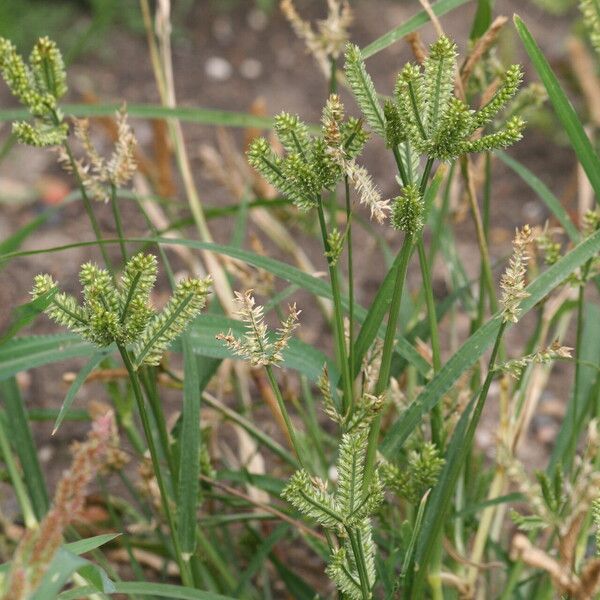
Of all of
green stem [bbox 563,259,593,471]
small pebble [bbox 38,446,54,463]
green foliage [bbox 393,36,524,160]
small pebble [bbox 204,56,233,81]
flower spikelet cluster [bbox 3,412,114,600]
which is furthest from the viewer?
small pebble [bbox 204,56,233,81]

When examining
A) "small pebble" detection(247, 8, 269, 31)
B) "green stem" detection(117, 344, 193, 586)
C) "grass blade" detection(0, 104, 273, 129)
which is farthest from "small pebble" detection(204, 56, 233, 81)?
"green stem" detection(117, 344, 193, 586)

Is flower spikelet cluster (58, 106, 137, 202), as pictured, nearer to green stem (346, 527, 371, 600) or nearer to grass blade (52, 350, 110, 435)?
grass blade (52, 350, 110, 435)

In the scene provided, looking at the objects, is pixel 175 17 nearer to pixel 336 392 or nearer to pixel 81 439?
pixel 81 439

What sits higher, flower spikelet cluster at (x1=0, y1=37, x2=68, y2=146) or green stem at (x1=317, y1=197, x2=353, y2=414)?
flower spikelet cluster at (x1=0, y1=37, x2=68, y2=146)

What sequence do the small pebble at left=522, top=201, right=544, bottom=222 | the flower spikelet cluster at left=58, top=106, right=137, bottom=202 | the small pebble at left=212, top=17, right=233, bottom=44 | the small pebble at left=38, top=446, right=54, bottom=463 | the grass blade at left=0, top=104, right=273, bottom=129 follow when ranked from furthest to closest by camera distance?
the small pebble at left=212, top=17, right=233, bottom=44 < the small pebble at left=522, top=201, right=544, bottom=222 < the small pebble at left=38, top=446, right=54, bottom=463 < the grass blade at left=0, top=104, right=273, bottom=129 < the flower spikelet cluster at left=58, top=106, right=137, bottom=202

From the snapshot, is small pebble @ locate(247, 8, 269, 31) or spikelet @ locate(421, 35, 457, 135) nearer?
spikelet @ locate(421, 35, 457, 135)

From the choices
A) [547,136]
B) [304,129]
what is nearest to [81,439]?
[304,129]
